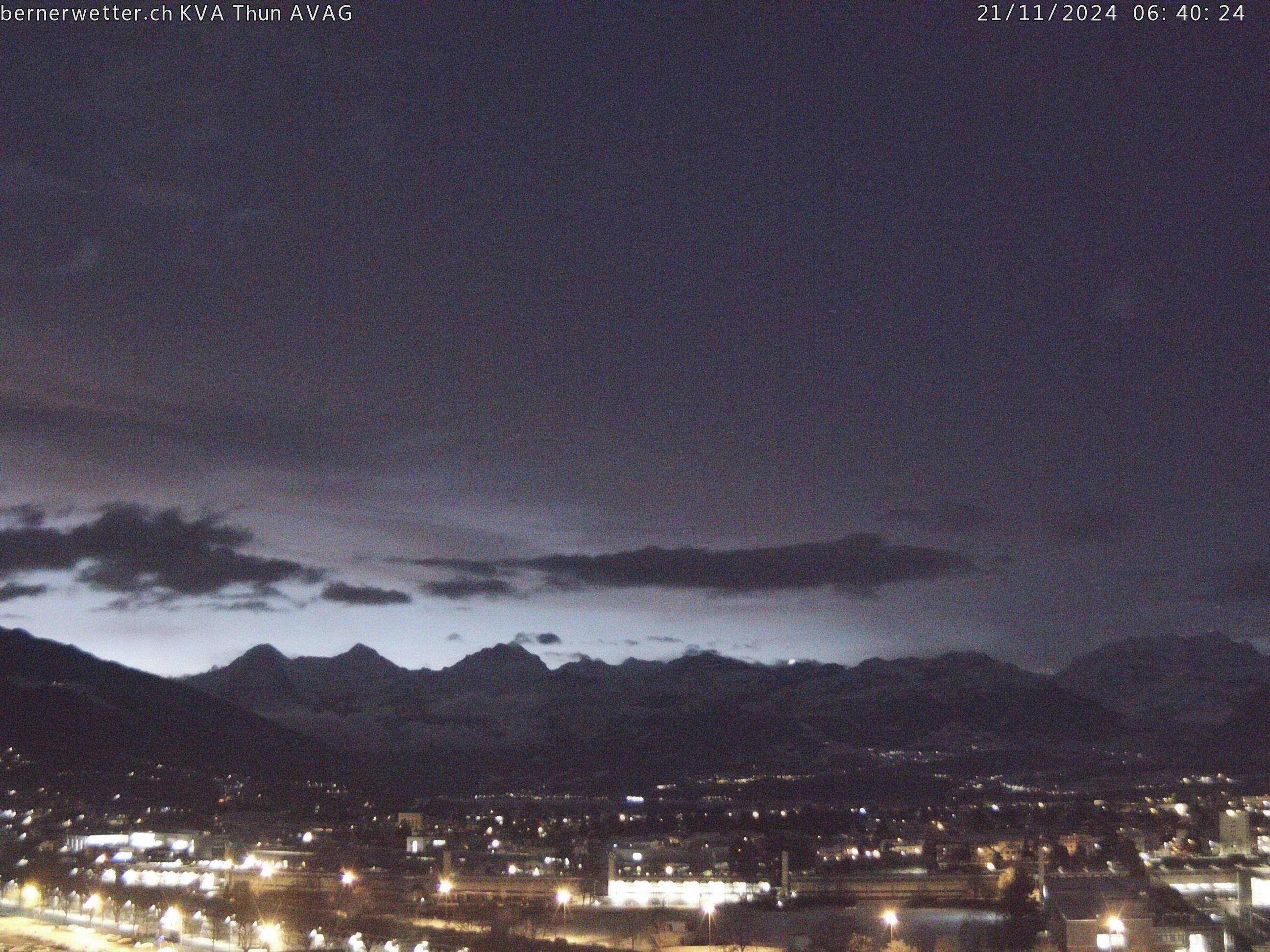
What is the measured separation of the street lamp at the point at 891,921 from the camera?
26.7 meters

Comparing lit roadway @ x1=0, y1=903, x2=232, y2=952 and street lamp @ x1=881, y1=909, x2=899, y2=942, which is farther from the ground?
street lamp @ x1=881, y1=909, x2=899, y2=942

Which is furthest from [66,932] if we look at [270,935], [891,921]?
[891,921]

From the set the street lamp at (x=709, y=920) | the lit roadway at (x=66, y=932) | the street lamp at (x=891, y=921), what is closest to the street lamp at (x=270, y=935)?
the lit roadway at (x=66, y=932)

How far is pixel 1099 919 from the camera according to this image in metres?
24.0

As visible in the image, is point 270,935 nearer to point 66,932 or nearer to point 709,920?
point 66,932

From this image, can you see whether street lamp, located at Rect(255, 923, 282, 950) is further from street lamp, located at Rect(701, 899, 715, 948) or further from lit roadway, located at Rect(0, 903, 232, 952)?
street lamp, located at Rect(701, 899, 715, 948)

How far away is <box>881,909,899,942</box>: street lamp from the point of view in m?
26.7

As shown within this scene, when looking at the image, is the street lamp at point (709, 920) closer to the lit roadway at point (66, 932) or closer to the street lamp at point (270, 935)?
the street lamp at point (270, 935)

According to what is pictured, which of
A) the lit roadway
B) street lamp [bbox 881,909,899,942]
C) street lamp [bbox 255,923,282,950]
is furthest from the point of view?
street lamp [bbox 881,909,899,942]

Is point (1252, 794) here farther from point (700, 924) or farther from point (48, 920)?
point (48, 920)

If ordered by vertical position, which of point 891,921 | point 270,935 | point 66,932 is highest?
point 891,921

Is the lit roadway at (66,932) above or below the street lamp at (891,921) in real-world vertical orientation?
below

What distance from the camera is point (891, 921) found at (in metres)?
27.1

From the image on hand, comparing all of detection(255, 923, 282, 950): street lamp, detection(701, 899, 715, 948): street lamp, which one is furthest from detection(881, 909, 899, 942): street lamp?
detection(255, 923, 282, 950): street lamp
